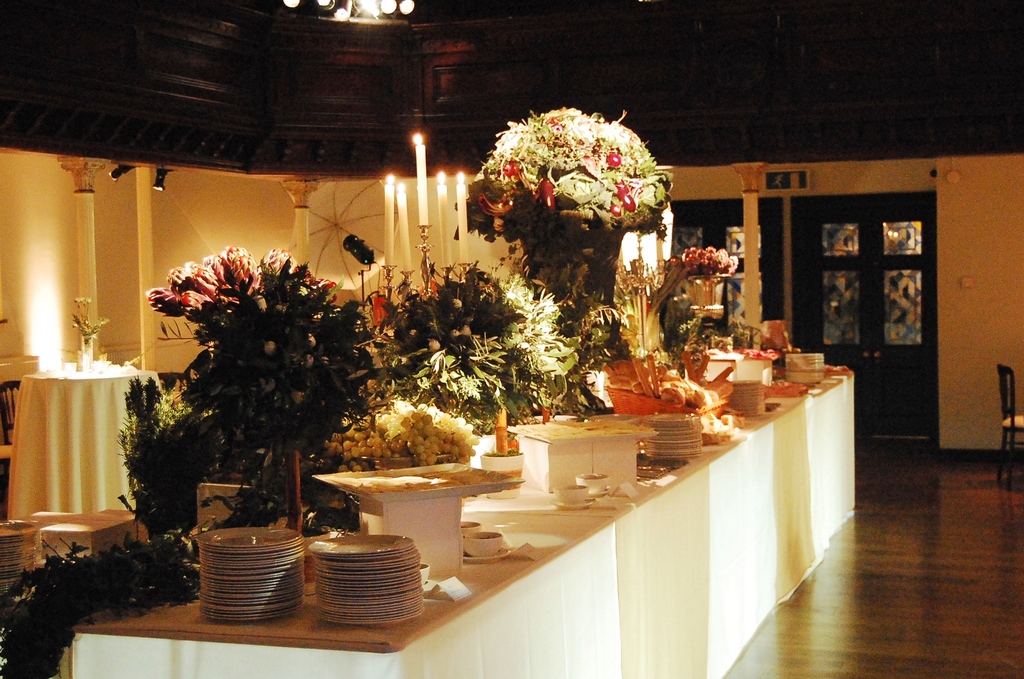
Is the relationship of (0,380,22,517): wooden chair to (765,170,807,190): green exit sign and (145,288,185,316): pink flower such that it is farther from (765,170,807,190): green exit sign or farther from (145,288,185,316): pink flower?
(765,170,807,190): green exit sign

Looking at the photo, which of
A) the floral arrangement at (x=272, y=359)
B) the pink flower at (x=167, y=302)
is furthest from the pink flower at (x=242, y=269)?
the pink flower at (x=167, y=302)

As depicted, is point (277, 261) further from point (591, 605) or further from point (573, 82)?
point (573, 82)

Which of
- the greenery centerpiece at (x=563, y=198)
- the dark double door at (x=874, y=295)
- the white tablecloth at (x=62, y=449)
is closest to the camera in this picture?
the greenery centerpiece at (x=563, y=198)

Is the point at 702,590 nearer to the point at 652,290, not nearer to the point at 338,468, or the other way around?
the point at 338,468

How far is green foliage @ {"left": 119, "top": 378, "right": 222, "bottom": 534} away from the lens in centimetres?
272

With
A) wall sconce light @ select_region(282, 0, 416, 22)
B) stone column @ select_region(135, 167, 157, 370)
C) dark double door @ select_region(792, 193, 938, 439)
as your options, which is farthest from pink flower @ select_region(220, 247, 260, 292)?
dark double door @ select_region(792, 193, 938, 439)

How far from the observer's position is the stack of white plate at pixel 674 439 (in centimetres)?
386

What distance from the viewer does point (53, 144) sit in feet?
27.2

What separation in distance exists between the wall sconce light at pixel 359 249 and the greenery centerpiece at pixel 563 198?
807 cm

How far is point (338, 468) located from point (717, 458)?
1.49m

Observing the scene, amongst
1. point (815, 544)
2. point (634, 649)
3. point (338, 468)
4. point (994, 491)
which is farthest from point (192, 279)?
point (994, 491)

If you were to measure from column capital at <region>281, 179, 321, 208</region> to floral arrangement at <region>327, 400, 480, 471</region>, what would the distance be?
7793 mm

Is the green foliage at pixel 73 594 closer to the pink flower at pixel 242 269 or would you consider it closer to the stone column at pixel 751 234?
the pink flower at pixel 242 269

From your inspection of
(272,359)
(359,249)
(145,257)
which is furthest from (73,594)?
(359,249)
